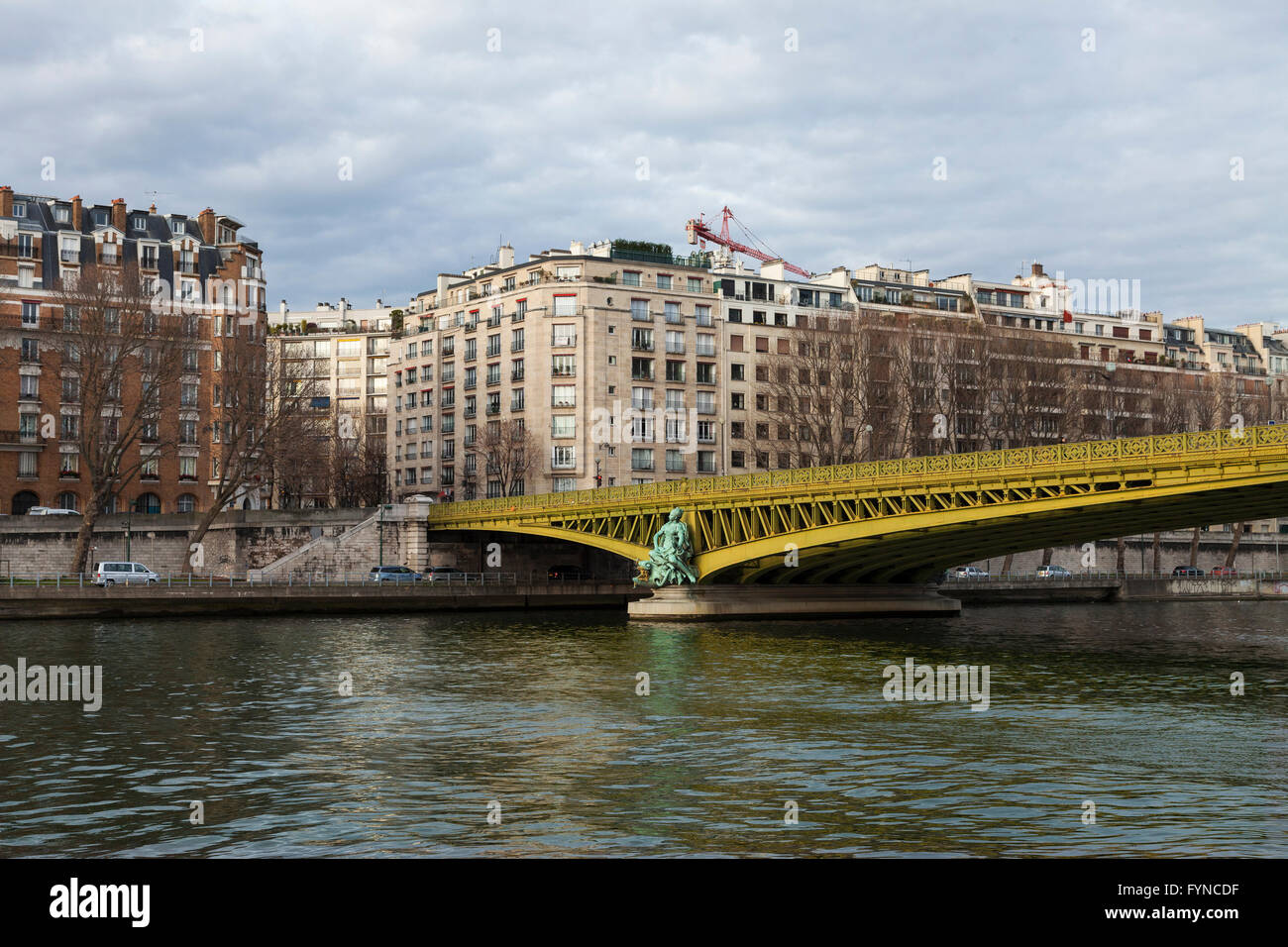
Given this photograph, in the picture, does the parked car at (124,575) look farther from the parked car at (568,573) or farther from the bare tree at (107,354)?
the parked car at (568,573)

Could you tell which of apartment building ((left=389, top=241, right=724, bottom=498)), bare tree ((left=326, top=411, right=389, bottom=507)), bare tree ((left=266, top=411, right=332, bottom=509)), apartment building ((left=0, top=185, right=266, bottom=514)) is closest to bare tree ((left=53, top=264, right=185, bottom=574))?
bare tree ((left=266, top=411, right=332, bottom=509))

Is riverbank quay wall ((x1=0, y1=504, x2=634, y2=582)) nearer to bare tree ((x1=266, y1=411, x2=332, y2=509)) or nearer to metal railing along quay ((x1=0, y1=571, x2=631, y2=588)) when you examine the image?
metal railing along quay ((x1=0, y1=571, x2=631, y2=588))

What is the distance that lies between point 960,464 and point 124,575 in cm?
4064

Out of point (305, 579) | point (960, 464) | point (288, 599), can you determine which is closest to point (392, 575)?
point (305, 579)

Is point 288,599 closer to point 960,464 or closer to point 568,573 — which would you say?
point 568,573

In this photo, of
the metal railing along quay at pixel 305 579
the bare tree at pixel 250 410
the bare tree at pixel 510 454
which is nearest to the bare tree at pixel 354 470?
the bare tree at pixel 510 454

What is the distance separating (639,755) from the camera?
22312 millimetres

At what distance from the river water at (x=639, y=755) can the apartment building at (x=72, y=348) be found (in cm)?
5235

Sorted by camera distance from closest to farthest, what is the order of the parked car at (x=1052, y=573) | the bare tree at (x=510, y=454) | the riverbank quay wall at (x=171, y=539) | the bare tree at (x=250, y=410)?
the bare tree at (x=250, y=410) < the riverbank quay wall at (x=171, y=539) < the parked car at (x=1052, y=573) < the bare tree at (x=510, y=454)

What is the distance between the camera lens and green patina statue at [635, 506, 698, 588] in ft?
198

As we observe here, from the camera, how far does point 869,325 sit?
97.4 metres

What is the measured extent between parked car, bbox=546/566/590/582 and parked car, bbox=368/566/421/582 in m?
10.2

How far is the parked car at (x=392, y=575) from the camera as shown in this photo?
235 feet
